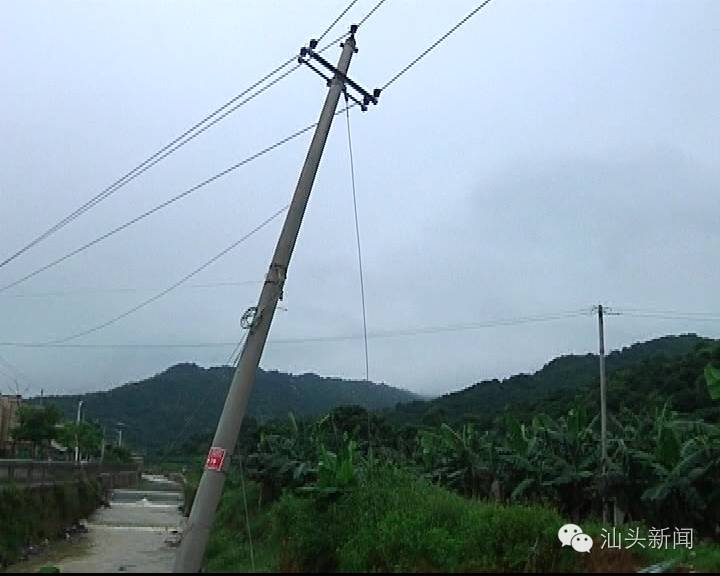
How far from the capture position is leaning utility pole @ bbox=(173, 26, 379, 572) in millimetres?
11023

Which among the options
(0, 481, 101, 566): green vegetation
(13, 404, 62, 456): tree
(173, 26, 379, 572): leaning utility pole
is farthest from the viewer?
(13, 404, 62, 456): tree

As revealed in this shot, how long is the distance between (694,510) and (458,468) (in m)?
9.65

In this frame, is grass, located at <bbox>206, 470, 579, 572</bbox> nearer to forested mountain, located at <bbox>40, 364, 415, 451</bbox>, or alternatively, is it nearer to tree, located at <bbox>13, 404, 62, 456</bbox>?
forested mountain, located at <bbox>40, 364, 415, 451</bbox>

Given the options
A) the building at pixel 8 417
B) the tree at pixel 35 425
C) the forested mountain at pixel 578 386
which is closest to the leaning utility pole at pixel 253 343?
the forested mountain at pixel 578 386

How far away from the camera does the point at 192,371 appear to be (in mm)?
96062

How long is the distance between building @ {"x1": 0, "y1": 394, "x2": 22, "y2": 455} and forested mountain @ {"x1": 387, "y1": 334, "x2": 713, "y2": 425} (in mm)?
Result: 26402

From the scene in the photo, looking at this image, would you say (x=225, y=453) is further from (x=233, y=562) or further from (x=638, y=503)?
(x=638, y=503)

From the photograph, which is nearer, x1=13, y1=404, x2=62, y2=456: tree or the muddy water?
the muddy water

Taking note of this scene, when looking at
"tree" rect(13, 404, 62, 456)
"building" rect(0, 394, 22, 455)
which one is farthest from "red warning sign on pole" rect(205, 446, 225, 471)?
"tree" rect(13, 404, 62, 456)

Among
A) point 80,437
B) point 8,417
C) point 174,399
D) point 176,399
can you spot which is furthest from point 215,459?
point 174,399

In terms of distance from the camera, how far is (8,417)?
5891 centimetres

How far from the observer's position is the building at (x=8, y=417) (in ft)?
181

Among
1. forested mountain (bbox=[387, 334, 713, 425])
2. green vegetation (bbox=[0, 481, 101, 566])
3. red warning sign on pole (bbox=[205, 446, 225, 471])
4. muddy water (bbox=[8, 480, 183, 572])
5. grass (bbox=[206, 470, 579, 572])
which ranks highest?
forested mountain (bbox=[387, 334, 713, 425])

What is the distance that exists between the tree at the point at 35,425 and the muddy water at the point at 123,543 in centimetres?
781
